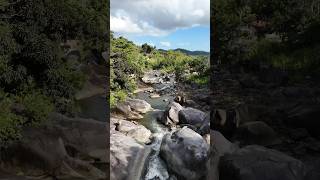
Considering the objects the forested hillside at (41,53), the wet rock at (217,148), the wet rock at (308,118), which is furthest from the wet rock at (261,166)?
the forested hillside at (41,53)

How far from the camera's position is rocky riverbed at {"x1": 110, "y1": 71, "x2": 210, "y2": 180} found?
7.81m

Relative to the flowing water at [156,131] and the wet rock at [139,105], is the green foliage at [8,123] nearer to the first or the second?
the wet rock at [139,105]

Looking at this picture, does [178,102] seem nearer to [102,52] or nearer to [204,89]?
[204,89]

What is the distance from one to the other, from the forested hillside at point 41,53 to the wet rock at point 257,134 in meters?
3.17

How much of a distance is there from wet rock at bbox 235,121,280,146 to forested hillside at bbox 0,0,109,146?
3.17 metres

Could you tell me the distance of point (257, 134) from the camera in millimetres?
7008

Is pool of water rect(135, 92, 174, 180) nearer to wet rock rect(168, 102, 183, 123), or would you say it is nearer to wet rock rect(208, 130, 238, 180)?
wet rock rect(168, 102, 183, 123)

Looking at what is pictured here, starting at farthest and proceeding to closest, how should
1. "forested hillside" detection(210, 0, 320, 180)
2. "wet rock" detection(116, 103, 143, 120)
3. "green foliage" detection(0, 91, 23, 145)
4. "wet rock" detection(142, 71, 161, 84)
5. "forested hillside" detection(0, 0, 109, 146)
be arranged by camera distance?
"forested hillside" detection(0, 0, 109, 146) < "green foliage" detection(0, 91, 23, 145) < "wet rock" detection(142, 71, 161, 84) < "wet rock" detection(116, 103, 143, 120) < "forested hillside" detection(210, 0, 320, 180)

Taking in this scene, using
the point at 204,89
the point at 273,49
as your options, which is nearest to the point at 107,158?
the point at 204,89

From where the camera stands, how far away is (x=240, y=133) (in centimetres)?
709

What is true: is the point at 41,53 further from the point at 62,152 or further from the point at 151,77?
the point at 151,77

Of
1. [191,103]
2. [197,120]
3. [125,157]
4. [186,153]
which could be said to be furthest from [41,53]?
[186,153]

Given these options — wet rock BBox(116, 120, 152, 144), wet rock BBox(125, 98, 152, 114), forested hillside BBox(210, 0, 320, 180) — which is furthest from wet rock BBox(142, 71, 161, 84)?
forested hillside BBox(210, 0, 320, 180)

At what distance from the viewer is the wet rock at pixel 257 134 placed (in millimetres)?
7008
